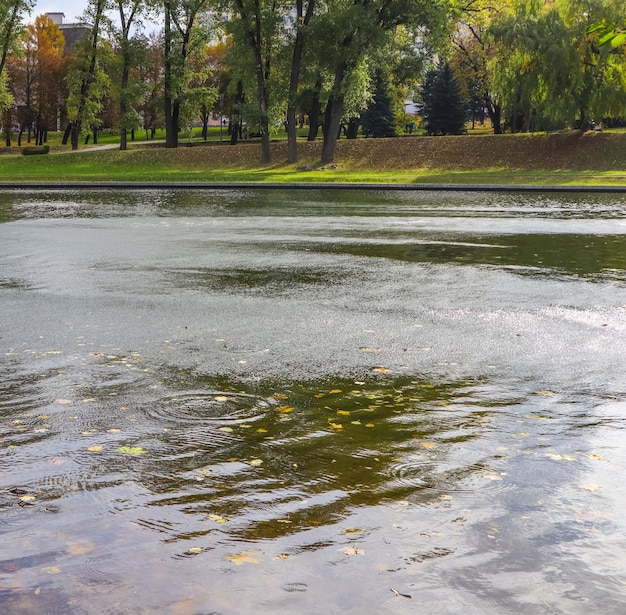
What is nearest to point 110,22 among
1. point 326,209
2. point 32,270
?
point 326,209

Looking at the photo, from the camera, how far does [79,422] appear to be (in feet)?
20.5

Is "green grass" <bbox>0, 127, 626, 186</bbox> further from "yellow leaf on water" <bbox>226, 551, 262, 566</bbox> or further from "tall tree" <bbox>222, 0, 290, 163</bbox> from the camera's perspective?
"yellow leaf on water" <bbox>226, 551, 262, 566</bbox>

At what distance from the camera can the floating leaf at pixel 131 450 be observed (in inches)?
219

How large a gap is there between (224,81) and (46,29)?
2040cm

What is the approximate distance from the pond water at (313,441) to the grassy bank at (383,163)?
30.0 meters

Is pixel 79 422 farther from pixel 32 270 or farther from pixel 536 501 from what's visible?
pixel 32 270

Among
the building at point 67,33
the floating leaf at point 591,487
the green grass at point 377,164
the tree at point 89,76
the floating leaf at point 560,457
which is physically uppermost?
the building at point 67,33

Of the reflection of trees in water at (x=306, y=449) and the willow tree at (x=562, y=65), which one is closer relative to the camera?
the reflection of trees in water at (x=306, y=449)

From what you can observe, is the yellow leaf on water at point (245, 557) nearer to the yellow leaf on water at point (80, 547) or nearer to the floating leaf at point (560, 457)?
the yellow leaf on water at point (80, 547)

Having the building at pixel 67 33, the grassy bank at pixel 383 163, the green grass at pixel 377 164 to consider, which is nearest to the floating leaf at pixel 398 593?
the green grass at pixel 377 164

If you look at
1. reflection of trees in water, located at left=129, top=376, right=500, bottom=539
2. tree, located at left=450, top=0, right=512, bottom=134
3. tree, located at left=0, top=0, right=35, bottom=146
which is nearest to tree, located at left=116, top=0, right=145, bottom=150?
tree, located at left=0, top=0, right=35, bottom=146

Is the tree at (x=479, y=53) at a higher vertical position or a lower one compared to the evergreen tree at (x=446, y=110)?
higher

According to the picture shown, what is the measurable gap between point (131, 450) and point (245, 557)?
5.82 ft

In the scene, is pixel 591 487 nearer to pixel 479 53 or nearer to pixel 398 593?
pixel 398 593
